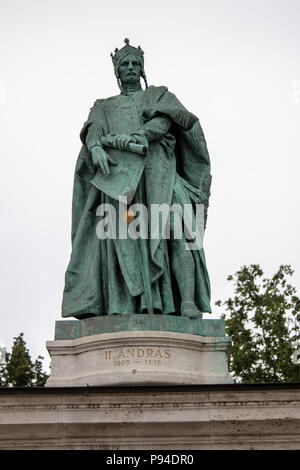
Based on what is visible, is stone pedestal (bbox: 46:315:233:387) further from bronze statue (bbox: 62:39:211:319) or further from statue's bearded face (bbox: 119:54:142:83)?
statue's bearded face (bbox: 119:54:142:83)

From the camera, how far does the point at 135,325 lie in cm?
1512

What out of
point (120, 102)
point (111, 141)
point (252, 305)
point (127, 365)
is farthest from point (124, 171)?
point (252, 305)

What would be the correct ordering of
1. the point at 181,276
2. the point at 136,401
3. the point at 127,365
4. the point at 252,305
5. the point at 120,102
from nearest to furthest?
1. the point at 136,401
2. the point at 127,365
3. the point at 181,276
4. the point at 120,102
5. the point at 252,305

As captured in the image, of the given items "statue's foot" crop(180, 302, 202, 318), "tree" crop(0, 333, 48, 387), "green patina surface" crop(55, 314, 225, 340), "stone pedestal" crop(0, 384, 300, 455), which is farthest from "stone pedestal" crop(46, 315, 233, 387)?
"tree" crop(0, 333, 48, 387)

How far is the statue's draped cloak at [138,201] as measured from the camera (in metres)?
16.0

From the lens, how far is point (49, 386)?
1485cm

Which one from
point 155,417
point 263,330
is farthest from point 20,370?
point 155,417

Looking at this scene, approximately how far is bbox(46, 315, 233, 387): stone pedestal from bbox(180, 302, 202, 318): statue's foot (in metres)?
0.15

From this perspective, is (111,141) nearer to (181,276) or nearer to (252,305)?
(181,276)

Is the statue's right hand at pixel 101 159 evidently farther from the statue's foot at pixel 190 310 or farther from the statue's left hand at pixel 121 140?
the statue's foot at pixel 190 310

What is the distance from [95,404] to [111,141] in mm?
4933

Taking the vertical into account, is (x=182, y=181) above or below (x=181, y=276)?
above

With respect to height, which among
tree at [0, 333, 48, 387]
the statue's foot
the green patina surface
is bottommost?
the green patina surface

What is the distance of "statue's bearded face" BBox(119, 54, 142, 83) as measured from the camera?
58.0 ft
